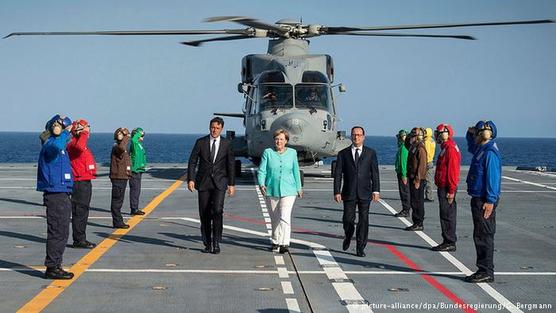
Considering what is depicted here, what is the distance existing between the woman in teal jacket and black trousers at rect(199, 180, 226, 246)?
2.28 ft

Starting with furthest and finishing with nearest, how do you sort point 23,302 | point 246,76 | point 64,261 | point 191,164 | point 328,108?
point 246,76 → point 328,108 → point 191,164 → point 64,261 → point 23,302

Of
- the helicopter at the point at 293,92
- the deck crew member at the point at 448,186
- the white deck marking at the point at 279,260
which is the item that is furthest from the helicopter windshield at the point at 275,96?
the white deck marking at the point at 279,260

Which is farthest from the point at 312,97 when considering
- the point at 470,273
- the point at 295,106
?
the point at 470,273

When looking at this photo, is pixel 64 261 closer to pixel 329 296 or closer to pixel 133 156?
pixel 329 296

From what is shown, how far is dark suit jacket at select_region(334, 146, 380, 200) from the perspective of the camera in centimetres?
1270

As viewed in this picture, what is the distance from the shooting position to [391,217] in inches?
709

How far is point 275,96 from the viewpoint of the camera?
2603 centimetres

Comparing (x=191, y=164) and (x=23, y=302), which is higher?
(x=191, y=164)

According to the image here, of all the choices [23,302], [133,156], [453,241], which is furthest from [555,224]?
[23,302]

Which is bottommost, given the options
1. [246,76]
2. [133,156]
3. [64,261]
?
[64,261]

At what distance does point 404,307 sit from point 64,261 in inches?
193

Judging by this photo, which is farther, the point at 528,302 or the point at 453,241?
the point at 453,241

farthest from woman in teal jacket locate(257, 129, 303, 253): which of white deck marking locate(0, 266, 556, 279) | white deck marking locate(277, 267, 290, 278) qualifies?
white deck marking locate(0, 266, 556, 279)

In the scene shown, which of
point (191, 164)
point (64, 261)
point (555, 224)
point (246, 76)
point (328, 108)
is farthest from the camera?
point (246, 76)
